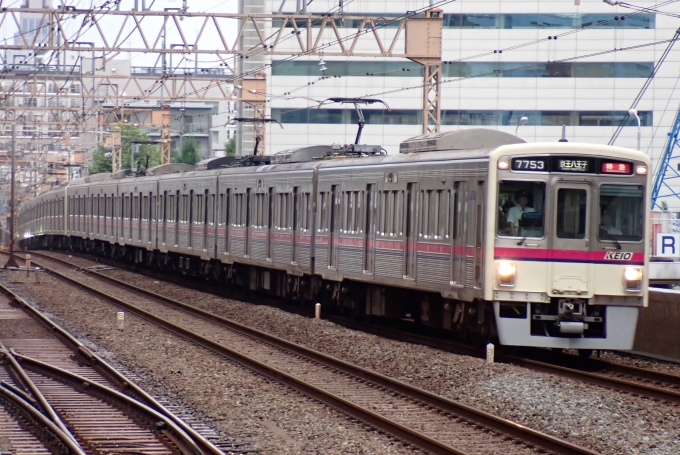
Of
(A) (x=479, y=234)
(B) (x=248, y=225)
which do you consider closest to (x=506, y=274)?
(A) (x=479, y=234)

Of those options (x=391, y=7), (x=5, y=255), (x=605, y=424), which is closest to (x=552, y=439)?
(x=605, y=424)

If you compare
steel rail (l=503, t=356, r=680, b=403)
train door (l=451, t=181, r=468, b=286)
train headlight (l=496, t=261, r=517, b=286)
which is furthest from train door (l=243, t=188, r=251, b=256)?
train headlight (l=496, t=261, r=517, b=286)

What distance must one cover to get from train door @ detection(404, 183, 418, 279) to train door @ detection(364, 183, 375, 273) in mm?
1428

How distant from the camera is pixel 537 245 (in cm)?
1349

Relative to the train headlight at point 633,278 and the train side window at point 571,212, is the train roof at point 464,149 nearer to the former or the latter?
the train side window at point 571,212

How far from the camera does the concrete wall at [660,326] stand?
14.4 m

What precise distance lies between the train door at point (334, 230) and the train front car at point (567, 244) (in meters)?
6.28

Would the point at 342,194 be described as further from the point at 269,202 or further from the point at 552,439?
the point at 552,439

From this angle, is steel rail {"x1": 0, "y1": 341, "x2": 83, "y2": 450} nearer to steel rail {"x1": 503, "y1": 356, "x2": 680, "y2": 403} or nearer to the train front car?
the train front car

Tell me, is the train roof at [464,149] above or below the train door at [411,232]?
above

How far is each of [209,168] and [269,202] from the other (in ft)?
21.6

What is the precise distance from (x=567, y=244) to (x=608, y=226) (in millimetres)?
609

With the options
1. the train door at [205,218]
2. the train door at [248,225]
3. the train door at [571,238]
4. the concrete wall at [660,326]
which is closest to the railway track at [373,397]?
the train door at [571,238]

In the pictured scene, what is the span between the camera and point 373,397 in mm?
11477
